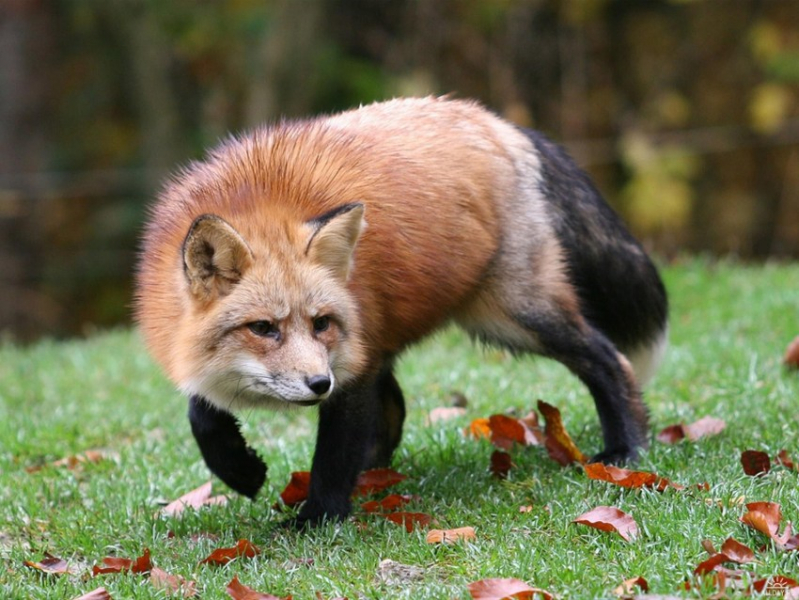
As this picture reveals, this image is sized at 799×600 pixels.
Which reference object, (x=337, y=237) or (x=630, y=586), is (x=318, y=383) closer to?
(x=337, y=237)

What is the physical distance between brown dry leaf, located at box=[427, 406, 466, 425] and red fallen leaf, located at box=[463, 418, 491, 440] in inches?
15.8

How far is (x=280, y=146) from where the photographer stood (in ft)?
16.4

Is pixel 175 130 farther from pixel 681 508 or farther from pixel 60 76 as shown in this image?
pixel 681 508

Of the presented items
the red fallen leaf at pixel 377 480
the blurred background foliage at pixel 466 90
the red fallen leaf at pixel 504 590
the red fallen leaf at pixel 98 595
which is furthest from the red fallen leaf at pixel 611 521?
the blurred background foliage at pixel 466 90

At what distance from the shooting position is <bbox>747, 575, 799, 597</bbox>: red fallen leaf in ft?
11.3

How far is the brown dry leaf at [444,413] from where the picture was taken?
6.46 meters

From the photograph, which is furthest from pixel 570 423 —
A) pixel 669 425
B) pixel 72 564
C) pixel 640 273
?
pixel 72 564

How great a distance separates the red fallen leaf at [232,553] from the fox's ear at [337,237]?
1.22 metres

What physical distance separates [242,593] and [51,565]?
1.06 meters

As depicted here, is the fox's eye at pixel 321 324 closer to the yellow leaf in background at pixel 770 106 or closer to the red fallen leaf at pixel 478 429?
the red fallen leaf at pixel 478 429

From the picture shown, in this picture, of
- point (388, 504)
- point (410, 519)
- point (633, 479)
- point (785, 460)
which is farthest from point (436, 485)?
point (785, 460)

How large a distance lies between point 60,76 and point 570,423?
1375 centimetres

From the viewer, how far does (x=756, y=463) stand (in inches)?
190

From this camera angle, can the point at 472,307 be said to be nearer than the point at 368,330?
No
